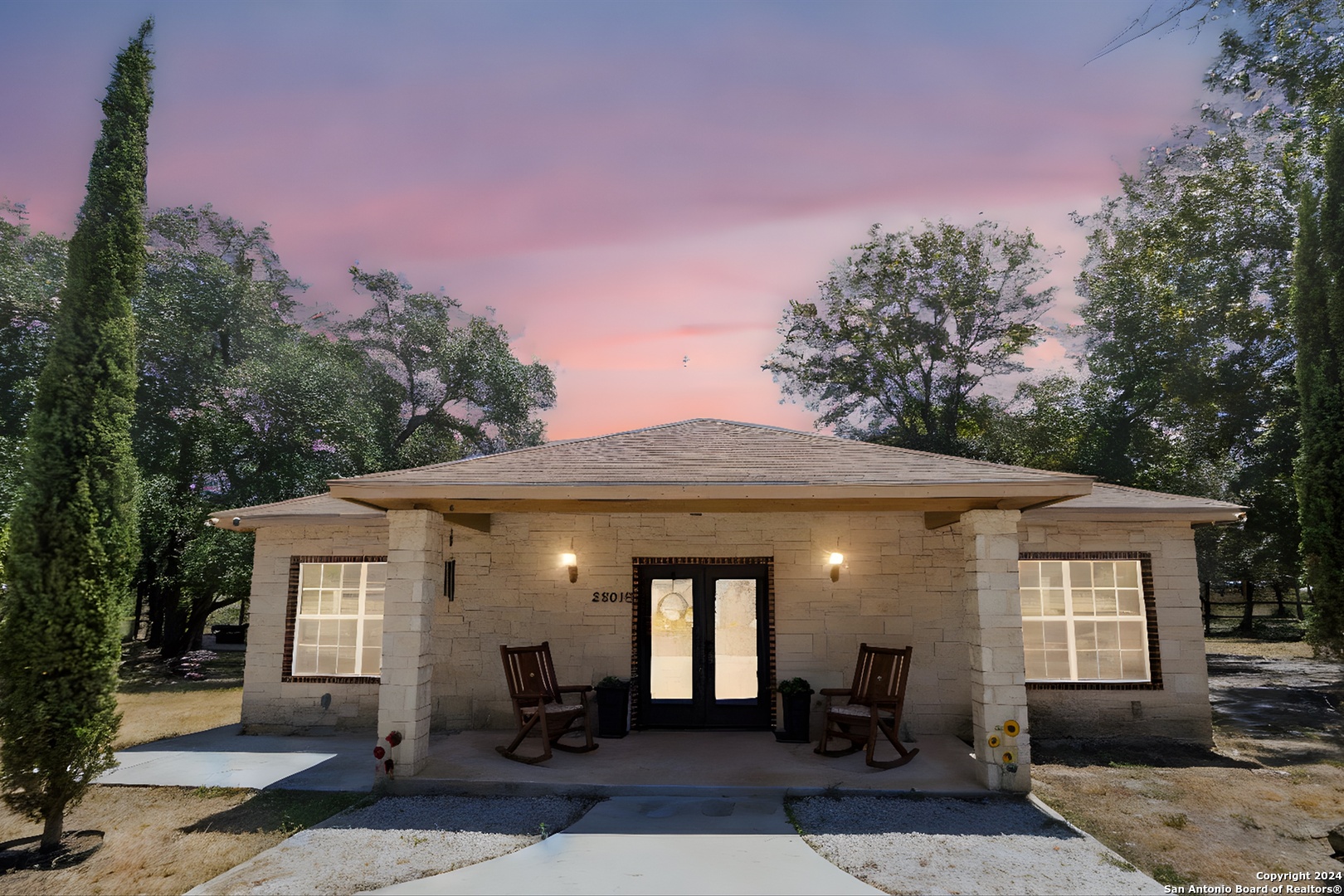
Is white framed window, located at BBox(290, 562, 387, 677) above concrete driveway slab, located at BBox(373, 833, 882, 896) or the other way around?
above

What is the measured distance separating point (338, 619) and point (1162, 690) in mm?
10018

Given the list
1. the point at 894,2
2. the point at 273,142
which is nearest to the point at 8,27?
the point at 273,142

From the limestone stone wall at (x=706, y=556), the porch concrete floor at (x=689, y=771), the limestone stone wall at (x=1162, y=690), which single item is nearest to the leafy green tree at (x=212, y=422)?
the limestone stone wall at (x=706, y=556)

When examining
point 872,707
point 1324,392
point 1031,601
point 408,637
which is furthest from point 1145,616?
point 408,637

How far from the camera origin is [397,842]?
511cm

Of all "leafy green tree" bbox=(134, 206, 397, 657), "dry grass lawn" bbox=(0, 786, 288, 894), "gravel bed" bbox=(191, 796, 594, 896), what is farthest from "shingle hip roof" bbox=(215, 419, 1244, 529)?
"leafy green tree" bbox=(134, 206, 397, 657)

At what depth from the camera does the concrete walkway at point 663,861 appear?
434 centimetres

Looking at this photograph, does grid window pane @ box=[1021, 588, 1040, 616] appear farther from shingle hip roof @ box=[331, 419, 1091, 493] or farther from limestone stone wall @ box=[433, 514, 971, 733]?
shingle hip roof @ box=[331, 419, 1091, 493]

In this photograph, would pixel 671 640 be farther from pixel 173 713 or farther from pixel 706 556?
pixel 173 713

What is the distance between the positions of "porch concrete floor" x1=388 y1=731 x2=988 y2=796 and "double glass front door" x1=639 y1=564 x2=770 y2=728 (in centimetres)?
46

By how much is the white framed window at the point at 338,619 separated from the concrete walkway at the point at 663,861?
4659mm

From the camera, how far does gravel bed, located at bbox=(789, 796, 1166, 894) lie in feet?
14.5

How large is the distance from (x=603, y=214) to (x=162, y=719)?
970 cm

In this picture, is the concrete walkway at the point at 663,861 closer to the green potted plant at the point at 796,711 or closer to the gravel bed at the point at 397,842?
the gravel bed at the point at 397,842
